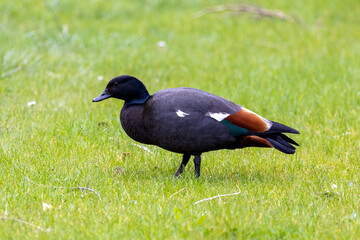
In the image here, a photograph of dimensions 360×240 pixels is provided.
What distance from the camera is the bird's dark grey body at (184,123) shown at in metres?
4.38

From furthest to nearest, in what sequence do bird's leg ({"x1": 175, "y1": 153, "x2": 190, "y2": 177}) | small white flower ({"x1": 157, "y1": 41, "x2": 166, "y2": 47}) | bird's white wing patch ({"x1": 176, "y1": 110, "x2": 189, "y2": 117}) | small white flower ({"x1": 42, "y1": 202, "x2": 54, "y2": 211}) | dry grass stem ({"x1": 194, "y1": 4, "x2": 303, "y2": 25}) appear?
dry grass stem ({"x1": 194, "y1": 4, "x2": 303, "y2": 25}), small white flower ({"x1": 157, "y1": 41, "x2": 166, "y2": 47}), bird's leg ({"x1": 175, "y1": 153, "x2": 190, "y2": 177}), bird's white wing patch ({"x1": 176, "y1": 110, "x2": 189, "y2": 117}), small white flower ({"x1": 42, "y1": 202, "x2": 54, "y2": 211})

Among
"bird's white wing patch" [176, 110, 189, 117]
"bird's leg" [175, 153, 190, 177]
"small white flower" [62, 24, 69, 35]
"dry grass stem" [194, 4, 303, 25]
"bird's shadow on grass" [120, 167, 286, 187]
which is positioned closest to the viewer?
"bird's white wing patch" [176, 110, 189, 117]

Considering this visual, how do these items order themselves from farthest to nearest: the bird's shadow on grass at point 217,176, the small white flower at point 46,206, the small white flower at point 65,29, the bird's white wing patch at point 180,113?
the small white flower at point 65,29
the bird's shadow on grass at point 217,176
the bird's white wing patch at point 180,113
the small white flower at point 46,206

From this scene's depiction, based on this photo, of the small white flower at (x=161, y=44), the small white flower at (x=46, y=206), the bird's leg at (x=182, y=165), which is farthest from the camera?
the small white flower at (x=161, y=44)

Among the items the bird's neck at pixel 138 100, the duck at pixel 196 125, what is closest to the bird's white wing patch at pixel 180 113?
the duck at pixel 196 125

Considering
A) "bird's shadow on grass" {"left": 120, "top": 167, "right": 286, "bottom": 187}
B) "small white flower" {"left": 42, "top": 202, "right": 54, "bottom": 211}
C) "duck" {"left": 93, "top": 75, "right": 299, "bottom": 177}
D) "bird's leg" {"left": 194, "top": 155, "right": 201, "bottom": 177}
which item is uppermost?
"duck" {"left": 93, "top": 75, "right": 299, "bottom": 177}

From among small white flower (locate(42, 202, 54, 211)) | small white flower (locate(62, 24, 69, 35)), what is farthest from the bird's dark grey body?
small white flower (locate(62, 24, 69, 35))

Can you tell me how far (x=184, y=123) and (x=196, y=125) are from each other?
3.8 inches

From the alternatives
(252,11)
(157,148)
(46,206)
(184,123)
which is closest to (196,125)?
(184,123)

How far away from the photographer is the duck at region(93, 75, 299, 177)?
14.4 feet

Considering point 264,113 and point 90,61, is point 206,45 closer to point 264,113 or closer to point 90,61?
point 90,61

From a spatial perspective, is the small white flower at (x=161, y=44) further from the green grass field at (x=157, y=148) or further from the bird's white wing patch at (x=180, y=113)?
the bird's white wing patch at (x=180, y=113)

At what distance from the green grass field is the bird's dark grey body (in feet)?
1.10

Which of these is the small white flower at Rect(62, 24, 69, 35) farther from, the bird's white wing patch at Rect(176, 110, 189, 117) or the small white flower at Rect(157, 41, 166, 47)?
the bird's white wing patch at Rect(176, 110, 189, 117)
